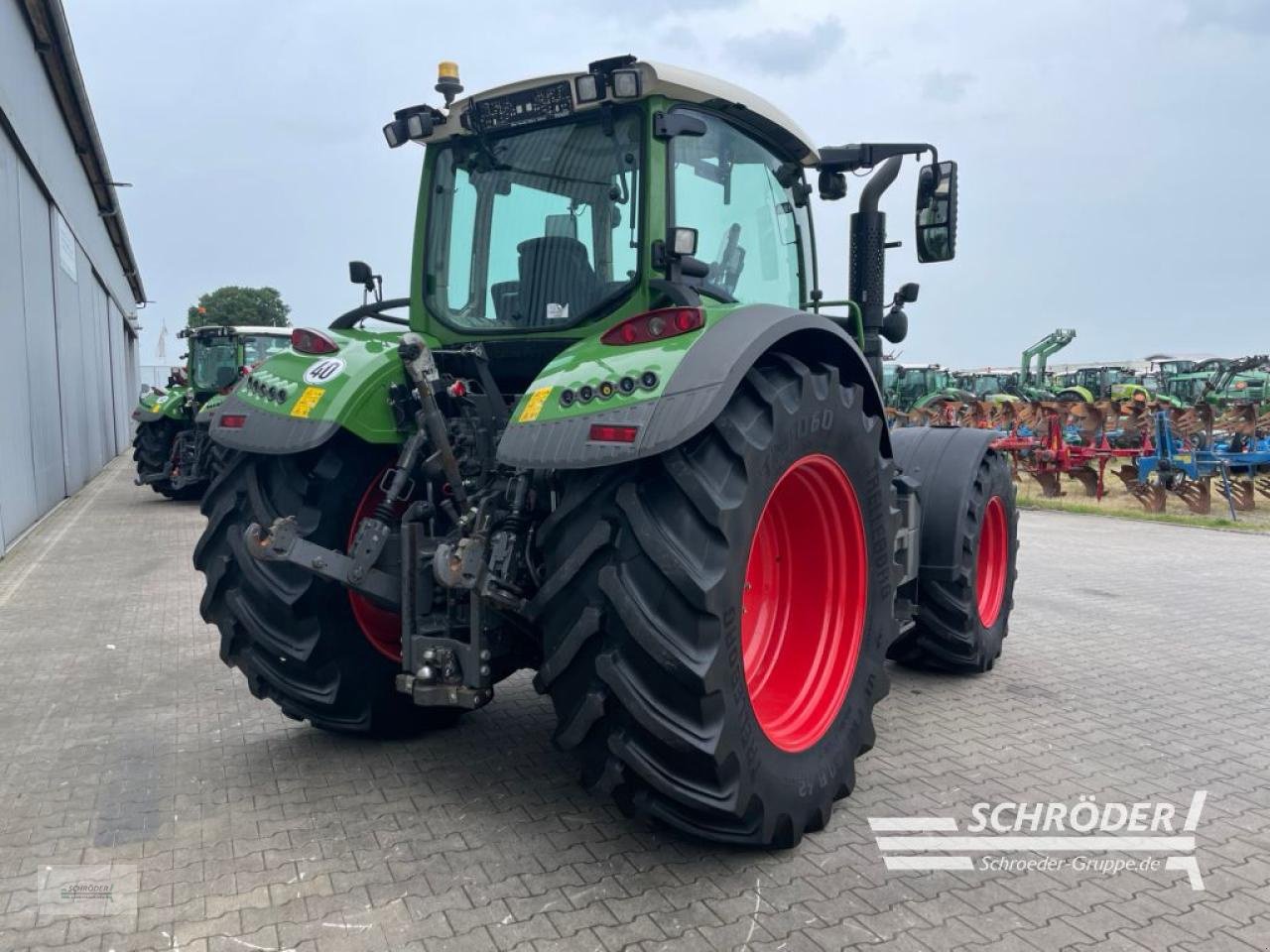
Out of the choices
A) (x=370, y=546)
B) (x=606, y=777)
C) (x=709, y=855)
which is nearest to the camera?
(x=606, y=777)

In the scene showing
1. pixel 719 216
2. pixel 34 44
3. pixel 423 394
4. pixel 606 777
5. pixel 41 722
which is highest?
pixel 34 44

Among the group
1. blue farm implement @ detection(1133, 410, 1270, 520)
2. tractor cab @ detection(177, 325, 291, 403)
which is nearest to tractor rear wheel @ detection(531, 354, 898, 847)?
blue farm implement @ detection(1133, 410, 1270, 520)

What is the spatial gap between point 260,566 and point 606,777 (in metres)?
1.56

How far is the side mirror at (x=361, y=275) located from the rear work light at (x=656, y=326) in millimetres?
1917

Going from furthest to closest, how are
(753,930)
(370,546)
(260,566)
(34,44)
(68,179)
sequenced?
(68,179) < (34,44) < (260,566) < (370,546) < (753,930)

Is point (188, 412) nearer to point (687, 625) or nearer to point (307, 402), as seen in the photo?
point (307, 402)

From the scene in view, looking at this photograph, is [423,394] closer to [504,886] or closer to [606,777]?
[606,777]

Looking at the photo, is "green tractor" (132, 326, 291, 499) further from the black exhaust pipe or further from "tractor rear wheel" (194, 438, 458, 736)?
the black exhaust pipe

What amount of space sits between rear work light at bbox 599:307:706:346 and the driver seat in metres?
0.57

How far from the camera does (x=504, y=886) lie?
268 centimetres

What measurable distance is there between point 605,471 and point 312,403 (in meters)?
1.23

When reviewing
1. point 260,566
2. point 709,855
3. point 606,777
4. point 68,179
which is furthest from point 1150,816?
point 68,179

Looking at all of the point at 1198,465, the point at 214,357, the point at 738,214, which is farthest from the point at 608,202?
the point at 214,357

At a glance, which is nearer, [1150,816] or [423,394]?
[423,394]
